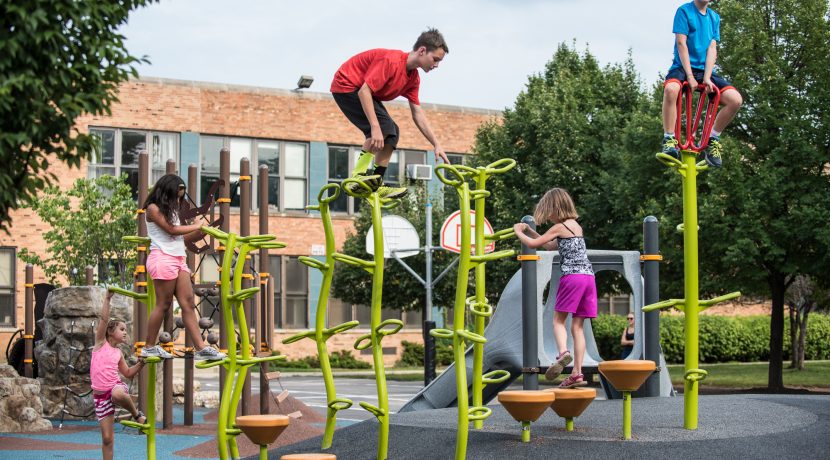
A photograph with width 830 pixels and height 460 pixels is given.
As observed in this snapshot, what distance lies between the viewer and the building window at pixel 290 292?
39.3 meters

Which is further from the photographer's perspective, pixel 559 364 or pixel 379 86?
pixel 559 364

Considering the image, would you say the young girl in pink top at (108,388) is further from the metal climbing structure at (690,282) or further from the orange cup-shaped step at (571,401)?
the metal climbing structure at (690,282)

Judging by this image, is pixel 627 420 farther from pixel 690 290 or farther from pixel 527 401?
pixel 690 290

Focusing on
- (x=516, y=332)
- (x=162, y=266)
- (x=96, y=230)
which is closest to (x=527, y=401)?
(x=162, y=266)

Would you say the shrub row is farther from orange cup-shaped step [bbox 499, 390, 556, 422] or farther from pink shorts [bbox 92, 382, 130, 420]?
orange cup-shaped step [bbox 499, 390, 556, 422]

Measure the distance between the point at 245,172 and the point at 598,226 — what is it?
1388cm

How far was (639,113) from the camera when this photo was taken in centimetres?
2427

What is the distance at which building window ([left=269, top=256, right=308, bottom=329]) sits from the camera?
39344mm

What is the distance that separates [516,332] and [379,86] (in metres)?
5.44

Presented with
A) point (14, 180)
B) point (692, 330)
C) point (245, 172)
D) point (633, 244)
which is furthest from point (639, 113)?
point (14, 180)

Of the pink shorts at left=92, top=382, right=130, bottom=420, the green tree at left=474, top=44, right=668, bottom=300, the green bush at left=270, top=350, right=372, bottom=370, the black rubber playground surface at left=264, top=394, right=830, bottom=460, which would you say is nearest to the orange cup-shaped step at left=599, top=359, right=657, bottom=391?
the black rubber playground surface at left=264, top=394, right=830, bottom=460

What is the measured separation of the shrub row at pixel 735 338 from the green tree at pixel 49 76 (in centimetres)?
2909

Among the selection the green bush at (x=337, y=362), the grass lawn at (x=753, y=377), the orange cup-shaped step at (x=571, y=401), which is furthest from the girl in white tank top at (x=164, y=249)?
the green bush at (x=337, y=362)

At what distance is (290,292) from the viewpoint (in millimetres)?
39688
